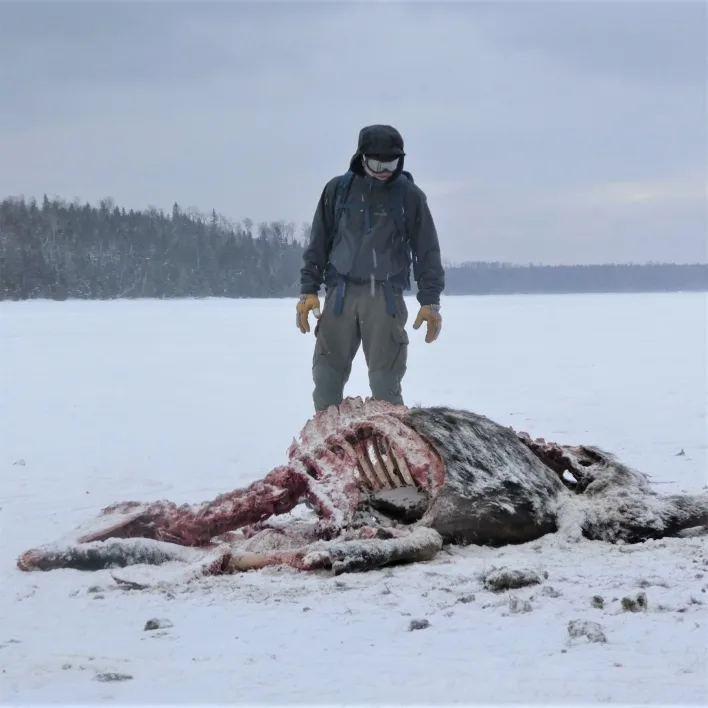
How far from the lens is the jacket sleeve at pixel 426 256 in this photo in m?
5.86

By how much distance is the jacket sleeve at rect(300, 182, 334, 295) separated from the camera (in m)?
5.95

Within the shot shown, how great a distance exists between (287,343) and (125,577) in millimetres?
18186

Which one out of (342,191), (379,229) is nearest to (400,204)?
(379,229)

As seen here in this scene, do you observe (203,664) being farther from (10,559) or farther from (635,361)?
(635,361)

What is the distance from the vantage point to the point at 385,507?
14.4 ft

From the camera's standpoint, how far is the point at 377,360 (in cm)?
588

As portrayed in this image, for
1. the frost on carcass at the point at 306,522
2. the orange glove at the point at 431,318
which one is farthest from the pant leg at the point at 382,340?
the frost on carcass at the point at 306,522

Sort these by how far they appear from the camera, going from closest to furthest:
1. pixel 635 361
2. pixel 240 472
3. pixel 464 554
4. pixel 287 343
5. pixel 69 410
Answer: pixel 464 554 → pixel 240 472 → pixel 69 410 → pixel 635 361 → pixel 287 343

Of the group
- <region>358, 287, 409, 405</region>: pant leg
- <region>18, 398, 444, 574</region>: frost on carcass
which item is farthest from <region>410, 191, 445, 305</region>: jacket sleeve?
<region>18, 398, 444, 574</region>: frost on carcass

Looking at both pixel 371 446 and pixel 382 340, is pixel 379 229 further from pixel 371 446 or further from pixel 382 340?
pixel 371 446

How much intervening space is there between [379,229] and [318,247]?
49cm

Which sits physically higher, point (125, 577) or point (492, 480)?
point (492, 480)

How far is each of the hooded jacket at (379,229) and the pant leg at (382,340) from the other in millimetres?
143

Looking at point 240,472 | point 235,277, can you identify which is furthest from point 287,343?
point 235,277
